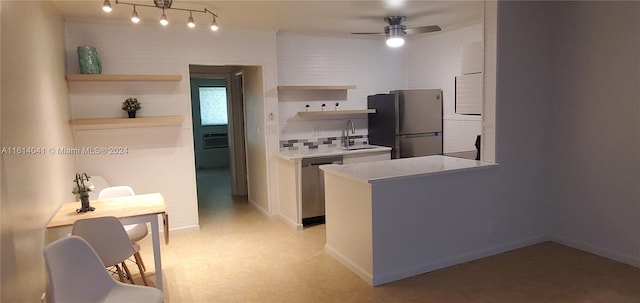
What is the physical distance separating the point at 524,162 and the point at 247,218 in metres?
3.35

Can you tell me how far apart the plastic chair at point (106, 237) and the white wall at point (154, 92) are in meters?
1.92

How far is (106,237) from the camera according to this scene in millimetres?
2762

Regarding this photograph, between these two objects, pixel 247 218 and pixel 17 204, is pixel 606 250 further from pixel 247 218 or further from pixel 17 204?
pixel 17 204

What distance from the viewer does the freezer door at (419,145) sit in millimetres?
5496

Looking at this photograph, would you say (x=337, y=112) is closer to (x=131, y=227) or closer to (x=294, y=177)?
(x=294, y=177)

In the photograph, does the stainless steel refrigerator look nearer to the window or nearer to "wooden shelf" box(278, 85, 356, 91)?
"wooden shelf" box(278, 85, 356, 91)

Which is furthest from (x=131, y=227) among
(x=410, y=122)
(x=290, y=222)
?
(x=410, y=122)

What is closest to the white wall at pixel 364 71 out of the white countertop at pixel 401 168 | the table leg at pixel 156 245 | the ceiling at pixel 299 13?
the ceiling at pixel 299 13

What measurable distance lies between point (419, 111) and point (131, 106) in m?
3.52

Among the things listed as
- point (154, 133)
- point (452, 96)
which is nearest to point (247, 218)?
point (154, 133)

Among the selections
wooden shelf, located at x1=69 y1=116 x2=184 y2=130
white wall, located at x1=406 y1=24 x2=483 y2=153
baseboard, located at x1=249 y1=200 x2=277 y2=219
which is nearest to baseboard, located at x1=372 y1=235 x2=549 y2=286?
white wall, located at x1=406 y1=24 x2=483 y2=153

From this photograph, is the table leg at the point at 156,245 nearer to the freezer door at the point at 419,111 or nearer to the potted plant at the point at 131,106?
the potted plant at the point at 131,106

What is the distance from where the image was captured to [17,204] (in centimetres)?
228

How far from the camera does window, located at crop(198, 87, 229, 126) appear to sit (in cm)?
1003
